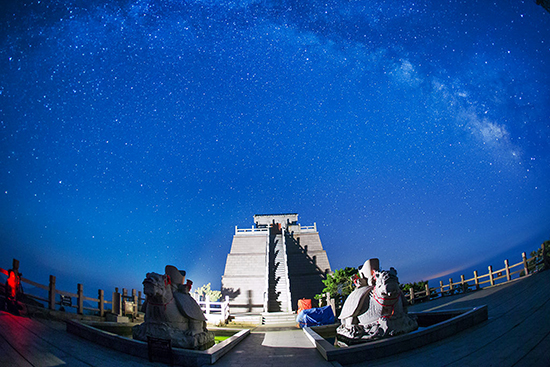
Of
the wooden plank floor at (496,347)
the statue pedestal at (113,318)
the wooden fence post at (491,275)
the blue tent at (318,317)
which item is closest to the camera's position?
the wooden plank floor at (496,347)

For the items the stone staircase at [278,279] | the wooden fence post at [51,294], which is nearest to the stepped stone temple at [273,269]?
the stone staircase at [278,279]

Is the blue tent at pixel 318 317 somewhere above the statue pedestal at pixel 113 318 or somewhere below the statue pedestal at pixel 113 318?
below

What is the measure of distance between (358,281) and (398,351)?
67.2 inches

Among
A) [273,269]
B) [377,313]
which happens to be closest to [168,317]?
[377,313]

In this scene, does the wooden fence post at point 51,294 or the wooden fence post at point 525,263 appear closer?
the wooden fence post at point 51,294

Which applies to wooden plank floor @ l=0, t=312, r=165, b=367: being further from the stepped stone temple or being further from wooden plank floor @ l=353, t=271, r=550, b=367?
the stepped stone temple

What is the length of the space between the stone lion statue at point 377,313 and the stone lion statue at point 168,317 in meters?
3.30

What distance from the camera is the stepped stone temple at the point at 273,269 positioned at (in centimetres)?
2190

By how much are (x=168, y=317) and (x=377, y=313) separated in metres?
4.39

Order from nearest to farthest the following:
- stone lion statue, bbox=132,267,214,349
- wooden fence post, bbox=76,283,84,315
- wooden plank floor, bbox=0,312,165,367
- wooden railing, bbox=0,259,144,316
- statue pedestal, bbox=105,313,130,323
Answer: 1. wooden plank floor, bbox=0,312,165,367
2. stone lion statue, bbox=132,267,214,349
3. wooden railing, bbox=0,259,144,316
4. wooden fence post, bbox=76,283,84,315
5. statue pedestal, bbox=105,313,130,323

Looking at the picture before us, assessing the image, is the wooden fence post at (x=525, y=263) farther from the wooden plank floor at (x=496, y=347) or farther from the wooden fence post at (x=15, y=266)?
the wooden fence post at (x=15, y=266)

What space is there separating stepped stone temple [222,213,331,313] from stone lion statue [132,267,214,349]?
13842 mm

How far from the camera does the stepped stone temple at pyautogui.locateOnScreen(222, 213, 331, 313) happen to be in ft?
71.8

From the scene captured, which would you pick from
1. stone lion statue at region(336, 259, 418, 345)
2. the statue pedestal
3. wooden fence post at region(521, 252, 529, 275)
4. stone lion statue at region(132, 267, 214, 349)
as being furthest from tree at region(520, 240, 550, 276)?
the statue pedestal
